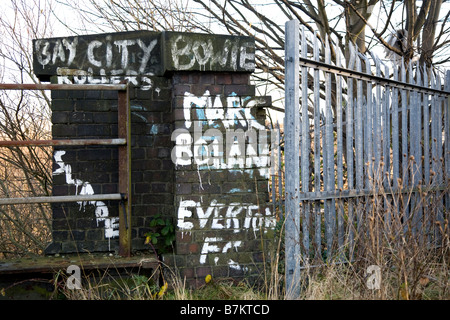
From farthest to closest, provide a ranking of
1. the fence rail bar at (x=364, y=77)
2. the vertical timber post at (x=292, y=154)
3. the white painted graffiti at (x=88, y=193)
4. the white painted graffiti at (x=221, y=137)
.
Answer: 1. the white painted graffiti at (x=88, y=193)
2. the white painted graffiti at (x=221, y=137)
3. the fence rail bar at (x=364, y=77)
4. the vertical timber post at (x=292, y=154)

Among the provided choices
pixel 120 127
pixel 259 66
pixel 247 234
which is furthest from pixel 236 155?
pixel 259 66

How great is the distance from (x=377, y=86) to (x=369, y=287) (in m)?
2.12

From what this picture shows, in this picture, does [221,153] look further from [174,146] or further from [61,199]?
[61,199]

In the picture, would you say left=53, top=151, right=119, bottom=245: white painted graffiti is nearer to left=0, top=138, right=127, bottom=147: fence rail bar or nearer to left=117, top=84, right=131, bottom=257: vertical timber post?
left=117, top=84, right=131, bottom=257: vertical timber post

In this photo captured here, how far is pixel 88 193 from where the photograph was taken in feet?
13.1

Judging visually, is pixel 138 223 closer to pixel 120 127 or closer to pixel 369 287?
pixel 120 127

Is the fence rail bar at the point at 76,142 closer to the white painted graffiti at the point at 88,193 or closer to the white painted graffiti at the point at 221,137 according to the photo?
the white painted graffiti at the point at 88,193

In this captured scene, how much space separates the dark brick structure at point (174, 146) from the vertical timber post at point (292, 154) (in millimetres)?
421

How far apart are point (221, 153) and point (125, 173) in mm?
866

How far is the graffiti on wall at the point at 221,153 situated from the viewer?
3.82 m

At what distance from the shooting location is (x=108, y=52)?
404cm

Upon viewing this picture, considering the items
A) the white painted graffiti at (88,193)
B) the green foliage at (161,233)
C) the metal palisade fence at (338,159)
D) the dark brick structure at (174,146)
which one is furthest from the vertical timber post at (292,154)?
the white painted graffiti at (88,193)

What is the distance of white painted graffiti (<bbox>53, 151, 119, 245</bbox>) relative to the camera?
397cm

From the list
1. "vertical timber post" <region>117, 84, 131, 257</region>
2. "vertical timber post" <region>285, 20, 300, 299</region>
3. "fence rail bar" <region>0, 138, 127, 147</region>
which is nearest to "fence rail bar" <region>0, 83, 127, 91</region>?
"vertical timber post" <region>117, 84, 131, 257</region>
